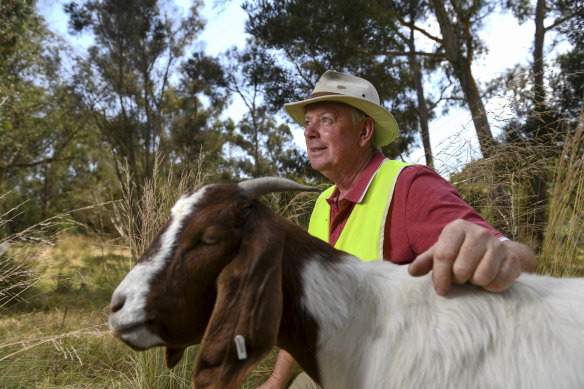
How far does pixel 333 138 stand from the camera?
243cm

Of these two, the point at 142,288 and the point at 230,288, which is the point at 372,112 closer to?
the point at 230,288

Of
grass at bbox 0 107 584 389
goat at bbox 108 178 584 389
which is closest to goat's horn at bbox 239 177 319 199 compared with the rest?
goat at bbox 108 178 584 389

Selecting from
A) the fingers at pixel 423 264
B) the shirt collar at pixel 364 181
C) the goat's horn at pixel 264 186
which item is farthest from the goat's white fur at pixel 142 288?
the shirt collar at pixel 364 181

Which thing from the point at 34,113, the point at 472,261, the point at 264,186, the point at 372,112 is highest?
the point at 34,113

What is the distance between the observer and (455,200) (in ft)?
5.76

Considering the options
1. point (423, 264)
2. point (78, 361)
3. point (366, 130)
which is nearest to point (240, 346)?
point (423, 264)

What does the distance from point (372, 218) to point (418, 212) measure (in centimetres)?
25

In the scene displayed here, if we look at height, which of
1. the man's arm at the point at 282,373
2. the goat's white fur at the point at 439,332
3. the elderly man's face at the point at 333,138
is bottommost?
the man's arm at the point at 282,373

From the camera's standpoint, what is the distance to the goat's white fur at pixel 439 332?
1.10 m

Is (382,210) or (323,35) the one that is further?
(323,35)

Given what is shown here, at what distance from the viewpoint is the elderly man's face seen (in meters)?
2.43

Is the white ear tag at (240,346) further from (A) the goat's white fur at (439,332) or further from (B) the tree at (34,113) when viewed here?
(B) the tree at (34,113)

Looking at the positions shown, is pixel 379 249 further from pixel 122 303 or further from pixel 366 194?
pixel 122 303

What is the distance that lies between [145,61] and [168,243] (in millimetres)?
20824
